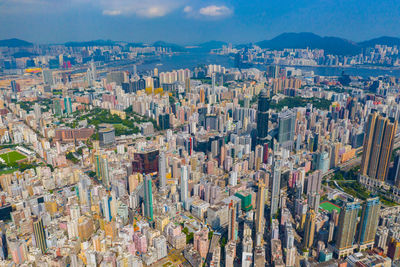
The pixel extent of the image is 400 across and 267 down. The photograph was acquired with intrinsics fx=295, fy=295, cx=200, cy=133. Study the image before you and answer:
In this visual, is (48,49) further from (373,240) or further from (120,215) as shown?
(373,240)

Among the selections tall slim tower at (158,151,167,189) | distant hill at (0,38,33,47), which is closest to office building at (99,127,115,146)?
tall slim tower at (158,151,167,189)

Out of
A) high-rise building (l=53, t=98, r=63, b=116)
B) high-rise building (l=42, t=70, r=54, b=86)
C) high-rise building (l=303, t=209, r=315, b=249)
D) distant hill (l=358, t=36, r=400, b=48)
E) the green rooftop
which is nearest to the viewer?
high-rise building (l=303, t=209, r=315, b=249)

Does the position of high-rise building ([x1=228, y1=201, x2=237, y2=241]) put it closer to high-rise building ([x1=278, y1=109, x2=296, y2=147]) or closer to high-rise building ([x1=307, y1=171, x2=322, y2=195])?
high-rise building ([x1=307, y1=171, x2=322, y2=195])

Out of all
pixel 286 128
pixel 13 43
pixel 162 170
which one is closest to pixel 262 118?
pixel 286 128

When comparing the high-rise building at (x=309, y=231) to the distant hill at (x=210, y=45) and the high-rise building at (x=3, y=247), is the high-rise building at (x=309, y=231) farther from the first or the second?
the distant hill at (x=210, y=45)

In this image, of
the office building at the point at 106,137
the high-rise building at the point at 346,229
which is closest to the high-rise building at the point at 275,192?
the high-rise building at the point at 346,229

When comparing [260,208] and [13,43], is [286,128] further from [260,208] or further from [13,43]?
[13,43]
